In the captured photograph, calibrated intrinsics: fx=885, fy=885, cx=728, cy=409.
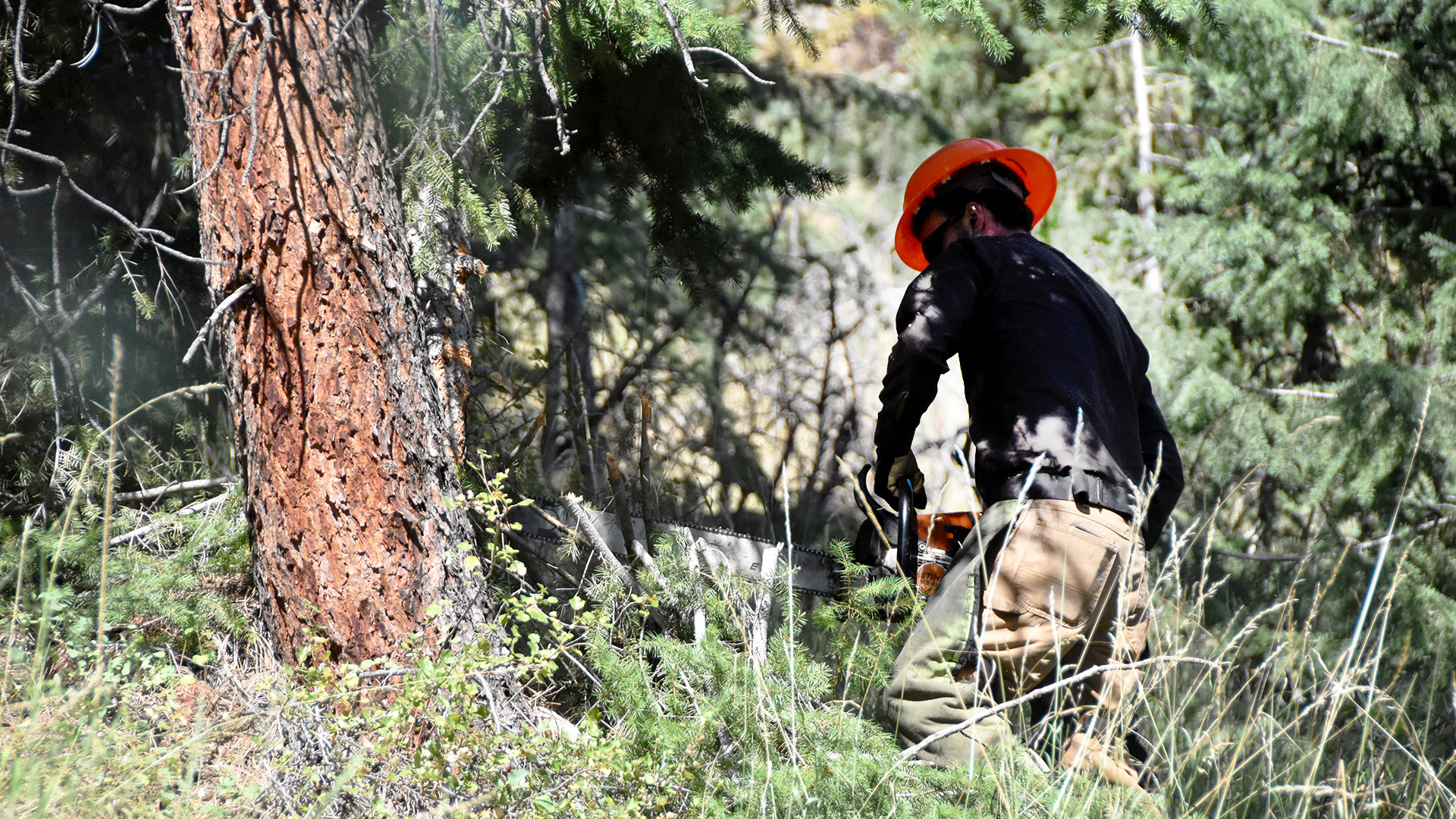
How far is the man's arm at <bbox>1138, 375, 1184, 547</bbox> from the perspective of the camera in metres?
3.20

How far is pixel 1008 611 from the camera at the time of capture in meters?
2.66

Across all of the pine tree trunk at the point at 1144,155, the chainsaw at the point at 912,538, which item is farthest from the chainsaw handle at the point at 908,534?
the pine tree trunk at the point at 1144,155

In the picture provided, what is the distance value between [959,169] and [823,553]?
1.52m

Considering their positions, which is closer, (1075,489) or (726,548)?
(1075,489)

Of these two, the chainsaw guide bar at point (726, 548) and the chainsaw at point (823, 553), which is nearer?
the chainsaw at point (823, 553)

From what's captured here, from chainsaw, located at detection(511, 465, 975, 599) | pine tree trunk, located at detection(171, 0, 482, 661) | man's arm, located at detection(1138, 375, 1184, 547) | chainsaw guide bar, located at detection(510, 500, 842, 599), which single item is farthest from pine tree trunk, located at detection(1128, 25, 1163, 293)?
pine tree trunk, located at detection(171, 0, 482, 661)

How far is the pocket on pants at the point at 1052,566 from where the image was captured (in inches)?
104

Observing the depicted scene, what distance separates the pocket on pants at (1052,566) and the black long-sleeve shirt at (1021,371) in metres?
0.10

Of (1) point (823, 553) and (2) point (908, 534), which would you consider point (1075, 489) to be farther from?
(1) point (823, 553)

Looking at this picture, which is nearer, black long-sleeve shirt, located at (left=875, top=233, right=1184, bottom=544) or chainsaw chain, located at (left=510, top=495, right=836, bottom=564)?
black long-sleeve shirt, located at (left=875, top=233, right=1184, bottom=544)

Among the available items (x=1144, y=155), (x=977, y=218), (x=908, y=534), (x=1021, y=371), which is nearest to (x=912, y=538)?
(x=908, y=534)

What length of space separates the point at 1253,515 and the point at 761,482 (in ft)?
11.3

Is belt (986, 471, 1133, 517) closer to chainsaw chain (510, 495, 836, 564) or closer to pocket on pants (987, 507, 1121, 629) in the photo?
pocket on pants (987, 507, 1121, 629)

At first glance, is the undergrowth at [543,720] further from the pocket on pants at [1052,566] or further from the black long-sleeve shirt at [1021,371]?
the black long-sleeve shirt at [1021,371]
